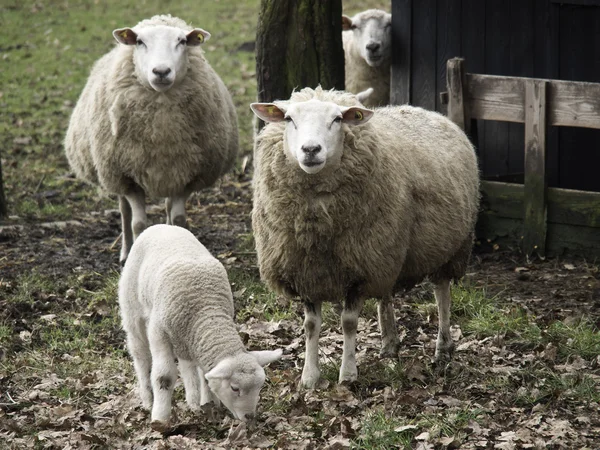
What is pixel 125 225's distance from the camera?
914 cm

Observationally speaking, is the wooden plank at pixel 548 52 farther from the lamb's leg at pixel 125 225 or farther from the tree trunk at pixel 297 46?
the lamb's leg at pixel 125 225

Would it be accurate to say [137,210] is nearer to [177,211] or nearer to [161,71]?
[177,211]

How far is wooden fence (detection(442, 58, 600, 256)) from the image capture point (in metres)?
8.34

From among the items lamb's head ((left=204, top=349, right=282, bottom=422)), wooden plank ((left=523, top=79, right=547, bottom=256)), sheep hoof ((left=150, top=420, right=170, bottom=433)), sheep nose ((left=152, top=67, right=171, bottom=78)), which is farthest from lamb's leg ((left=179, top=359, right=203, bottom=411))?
wooden plank ((left=523, top=79, right=547, bottom=256))

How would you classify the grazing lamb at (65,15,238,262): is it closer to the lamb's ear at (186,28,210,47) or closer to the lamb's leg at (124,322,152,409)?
the lamb's ear at (186,28,210,47)

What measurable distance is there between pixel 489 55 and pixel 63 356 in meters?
5.35

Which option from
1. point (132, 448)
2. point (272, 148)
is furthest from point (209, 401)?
point (272, 148)

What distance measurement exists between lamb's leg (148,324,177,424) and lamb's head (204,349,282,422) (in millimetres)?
394

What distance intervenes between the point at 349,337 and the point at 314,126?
1.35m

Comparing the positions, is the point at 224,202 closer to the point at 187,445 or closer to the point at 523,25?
the point at 523,25

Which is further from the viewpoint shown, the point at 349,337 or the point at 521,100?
the point at 521,100

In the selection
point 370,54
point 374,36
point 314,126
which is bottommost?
point 314,126

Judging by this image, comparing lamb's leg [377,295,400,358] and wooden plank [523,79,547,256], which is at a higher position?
wooden plank [523,79,547,256]

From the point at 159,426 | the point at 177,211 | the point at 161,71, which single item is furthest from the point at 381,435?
the point at 161,71
